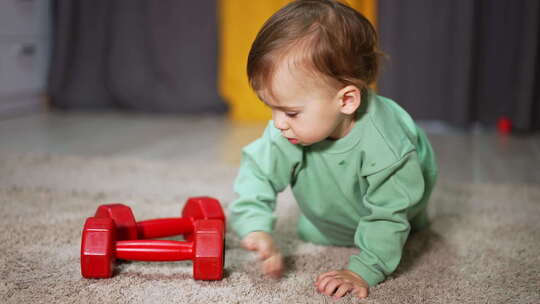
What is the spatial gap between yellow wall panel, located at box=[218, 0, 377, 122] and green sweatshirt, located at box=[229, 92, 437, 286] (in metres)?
1.49

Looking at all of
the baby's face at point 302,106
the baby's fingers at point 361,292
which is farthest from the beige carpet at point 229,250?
the baby's face at point 302,106

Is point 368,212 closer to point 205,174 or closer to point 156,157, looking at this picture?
point 205,174

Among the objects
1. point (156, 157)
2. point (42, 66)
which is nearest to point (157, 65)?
point (42, 66)

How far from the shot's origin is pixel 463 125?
222cm

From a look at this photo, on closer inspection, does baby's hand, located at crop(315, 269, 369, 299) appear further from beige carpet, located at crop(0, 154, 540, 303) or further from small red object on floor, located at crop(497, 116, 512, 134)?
small red object on floor, located at crop(497, 116, 512, 134)

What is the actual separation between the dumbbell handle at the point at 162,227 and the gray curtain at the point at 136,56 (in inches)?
63.6

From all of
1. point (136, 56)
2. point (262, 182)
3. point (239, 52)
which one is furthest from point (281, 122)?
point (136, 56)

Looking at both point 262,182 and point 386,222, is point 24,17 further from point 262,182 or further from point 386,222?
point 386,222

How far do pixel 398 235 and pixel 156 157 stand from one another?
102cm

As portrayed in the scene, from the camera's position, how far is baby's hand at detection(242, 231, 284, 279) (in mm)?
831

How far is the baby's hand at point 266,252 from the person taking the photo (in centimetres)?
83

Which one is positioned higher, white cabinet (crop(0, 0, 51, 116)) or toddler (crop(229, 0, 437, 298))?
toddler (crop(229, 0, 437, 298))

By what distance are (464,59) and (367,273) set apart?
58.9 inches

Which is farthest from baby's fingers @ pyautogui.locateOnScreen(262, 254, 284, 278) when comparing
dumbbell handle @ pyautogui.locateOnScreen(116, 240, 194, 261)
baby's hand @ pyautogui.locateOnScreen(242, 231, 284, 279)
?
dumbbell handle @ pyautogui.locateOnScreen(116, 240, 194, 261)
